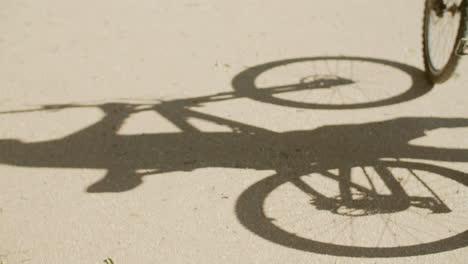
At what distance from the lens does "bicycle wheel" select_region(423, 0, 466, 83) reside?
4840mm

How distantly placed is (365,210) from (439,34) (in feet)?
9.04

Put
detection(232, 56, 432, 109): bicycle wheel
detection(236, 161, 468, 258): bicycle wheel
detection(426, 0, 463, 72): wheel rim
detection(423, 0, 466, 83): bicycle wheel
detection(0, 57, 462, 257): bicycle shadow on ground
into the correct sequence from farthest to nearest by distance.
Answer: detection(232, 56, 432, 109): bicycle wheel < detection(426, 0, 463, 72): wheel rim < detection(423, 0, 466, 83): bicycle wheel < detection(0, 57, 462, 257): bicycle shadow on ground < detection(236, 161, 468, 258): bicycle wheel

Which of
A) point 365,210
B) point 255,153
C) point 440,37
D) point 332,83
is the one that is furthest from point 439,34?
point 365,210

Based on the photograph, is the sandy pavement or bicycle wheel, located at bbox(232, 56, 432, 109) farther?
bicycle wheel, located at bbox(232, 56, 432, 109)

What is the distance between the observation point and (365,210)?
393 centimetres

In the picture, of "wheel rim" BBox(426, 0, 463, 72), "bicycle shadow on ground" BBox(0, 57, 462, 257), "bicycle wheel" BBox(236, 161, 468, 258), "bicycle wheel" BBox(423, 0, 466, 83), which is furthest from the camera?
"wheel rim" BBox(426, 0, 463, 72)

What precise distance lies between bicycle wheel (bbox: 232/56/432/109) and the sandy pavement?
0.02 m

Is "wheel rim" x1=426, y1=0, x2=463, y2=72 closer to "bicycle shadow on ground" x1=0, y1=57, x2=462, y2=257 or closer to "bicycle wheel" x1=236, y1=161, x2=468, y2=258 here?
"bicycle shadow on ground" x1=0, y1=57, x2=462, y2=257

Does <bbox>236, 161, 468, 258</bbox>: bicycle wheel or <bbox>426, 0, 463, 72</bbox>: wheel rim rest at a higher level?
<bbox>426, 0, 463, 72</bbox>: wheel rim

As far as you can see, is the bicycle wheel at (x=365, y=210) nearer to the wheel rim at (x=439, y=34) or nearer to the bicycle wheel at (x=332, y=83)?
the bicycle wheel at (x=332, y=83)

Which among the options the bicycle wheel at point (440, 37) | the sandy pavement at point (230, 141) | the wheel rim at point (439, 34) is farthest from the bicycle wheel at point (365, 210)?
the wheel rim at point (439, 34)

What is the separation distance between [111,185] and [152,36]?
3139 millimetres

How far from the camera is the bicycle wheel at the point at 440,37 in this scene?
484cm

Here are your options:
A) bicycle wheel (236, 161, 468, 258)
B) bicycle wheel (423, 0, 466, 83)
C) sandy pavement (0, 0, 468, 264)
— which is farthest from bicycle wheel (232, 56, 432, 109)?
bicycle wheel (236, 161, 468, 258)
